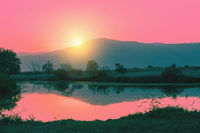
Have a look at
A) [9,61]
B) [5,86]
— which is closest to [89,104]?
[5,86]

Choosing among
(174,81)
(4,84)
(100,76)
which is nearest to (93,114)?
(4,84)

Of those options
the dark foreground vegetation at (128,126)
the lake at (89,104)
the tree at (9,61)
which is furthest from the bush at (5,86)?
the tree at (9,61)

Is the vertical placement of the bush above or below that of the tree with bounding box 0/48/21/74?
below

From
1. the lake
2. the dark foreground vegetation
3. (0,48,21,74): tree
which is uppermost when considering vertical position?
(0,48,21,74): tree

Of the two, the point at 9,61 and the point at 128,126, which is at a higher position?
the point at 9,61

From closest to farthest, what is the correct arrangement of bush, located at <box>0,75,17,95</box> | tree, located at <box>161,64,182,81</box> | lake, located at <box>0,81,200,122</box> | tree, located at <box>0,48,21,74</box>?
lake, located at <box>0,81,200,122</box>, bush, located at <box>0,75,17,95</box>, tree, located at <box>161,64,182,81</box>, tree, located at <box>0,48,21,74</box>

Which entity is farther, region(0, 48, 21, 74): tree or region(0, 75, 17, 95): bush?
region(0, 48, 21, 74): tree

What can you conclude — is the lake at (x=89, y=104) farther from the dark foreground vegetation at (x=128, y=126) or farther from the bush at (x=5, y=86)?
the bush at (x=5, y=86)

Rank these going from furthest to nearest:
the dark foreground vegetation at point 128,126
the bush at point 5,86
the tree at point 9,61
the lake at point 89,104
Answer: the tree at point 9,61 < the bush at point 5,86 < the lake at point 89,104 < the dark foreground vegetation at point 128,126

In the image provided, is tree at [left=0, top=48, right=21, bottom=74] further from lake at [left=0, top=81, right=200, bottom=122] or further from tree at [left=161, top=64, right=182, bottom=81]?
lake at [left=0, top=81, right=200, bottom=122]

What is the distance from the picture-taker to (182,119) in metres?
9.91

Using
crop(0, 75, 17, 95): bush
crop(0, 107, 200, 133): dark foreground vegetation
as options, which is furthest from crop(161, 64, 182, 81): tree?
crop(0, 107, 200, 133): dark foreground vegetation

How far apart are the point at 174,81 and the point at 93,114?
37.7 meters

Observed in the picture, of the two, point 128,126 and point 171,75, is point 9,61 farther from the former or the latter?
point 128,126
